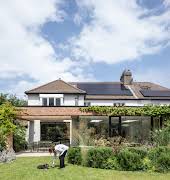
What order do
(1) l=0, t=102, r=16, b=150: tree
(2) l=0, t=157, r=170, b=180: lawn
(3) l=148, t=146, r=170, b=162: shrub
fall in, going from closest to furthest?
(2) l=0, t=157, r=170, b=180: lawn < (3) l=148, t=146, r=170, b=162: shrub < (1) l=0, t=102, r=16, b=150: tree

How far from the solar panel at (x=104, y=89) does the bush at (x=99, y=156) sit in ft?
96.3

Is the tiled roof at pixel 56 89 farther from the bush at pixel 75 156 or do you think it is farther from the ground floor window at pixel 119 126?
the bush at pixel 75 156

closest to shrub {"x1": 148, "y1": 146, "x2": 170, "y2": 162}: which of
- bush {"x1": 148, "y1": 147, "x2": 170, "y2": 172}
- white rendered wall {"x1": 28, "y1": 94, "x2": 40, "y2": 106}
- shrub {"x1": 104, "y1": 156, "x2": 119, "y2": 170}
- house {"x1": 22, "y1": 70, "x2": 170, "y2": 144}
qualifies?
bush {"x1": 148, "y1": 147, "x2": 170, "y2": 172}

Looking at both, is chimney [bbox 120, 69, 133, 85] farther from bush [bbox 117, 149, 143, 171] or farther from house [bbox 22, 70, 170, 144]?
bush [bbox 117, 149, 143, 171]

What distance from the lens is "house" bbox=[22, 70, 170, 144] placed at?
3547 centimetres

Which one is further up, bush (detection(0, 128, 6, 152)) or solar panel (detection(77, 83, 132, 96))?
solar panel (detection(77, 83, 132, 96))

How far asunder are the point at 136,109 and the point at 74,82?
26.4 m

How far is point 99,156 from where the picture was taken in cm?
2139

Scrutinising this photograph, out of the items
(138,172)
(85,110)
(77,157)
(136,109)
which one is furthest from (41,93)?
(138,172)

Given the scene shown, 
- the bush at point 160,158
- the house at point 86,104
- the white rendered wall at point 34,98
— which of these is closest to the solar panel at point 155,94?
the house at point 86,104

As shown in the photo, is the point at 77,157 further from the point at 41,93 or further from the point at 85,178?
the point at 41,93

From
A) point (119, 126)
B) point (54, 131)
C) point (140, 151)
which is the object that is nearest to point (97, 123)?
point (119, 126)

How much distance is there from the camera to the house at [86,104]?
3547 centimetres

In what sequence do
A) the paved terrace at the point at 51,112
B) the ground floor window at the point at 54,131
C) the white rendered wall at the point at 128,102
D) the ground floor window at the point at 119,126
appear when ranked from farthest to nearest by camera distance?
the white rendered wall at the point at 128,102
the ground floor window at the point at 54,131
the ground floor window at the point at 119,126
the paved terrace at the point at 51,112
